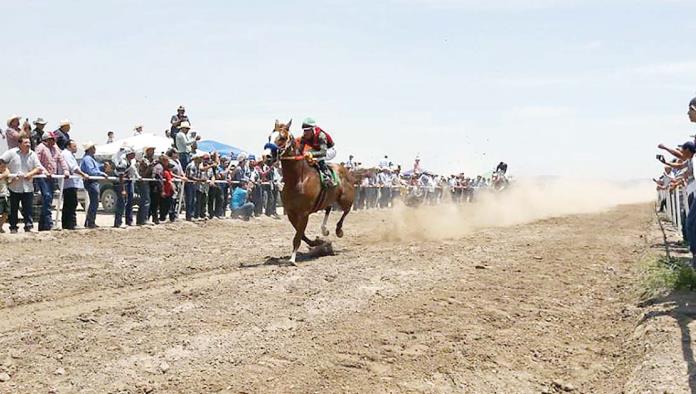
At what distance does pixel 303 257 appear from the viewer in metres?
14.2

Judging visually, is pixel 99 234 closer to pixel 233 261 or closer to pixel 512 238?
pixel 233 261

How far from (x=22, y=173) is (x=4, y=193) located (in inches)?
20.8

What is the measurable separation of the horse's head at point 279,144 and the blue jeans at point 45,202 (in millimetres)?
5404

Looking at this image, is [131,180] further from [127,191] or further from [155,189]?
[155,189]

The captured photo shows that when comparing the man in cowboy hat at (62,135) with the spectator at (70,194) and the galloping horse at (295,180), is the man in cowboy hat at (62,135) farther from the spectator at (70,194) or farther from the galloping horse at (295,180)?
the galloping horse at (295,180)

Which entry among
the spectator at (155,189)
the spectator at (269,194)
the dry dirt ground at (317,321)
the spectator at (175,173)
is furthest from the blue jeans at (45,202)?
A: the spectator at (269,194)

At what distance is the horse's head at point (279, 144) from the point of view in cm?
1290

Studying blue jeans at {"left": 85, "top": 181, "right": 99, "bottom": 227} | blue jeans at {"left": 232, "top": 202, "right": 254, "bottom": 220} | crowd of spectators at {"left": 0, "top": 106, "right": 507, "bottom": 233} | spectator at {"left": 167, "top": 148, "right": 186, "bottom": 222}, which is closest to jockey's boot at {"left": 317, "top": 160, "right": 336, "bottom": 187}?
crowd of spectators at {"left": 0, "top": 106, "right": 507, "bottom": 233}

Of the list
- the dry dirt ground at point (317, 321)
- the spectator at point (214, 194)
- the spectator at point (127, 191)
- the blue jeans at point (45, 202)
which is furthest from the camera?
the spectator at point (214, 194)

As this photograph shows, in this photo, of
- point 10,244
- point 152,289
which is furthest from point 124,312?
point 10,244

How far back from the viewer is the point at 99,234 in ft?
54.1

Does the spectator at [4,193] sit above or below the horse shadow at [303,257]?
above

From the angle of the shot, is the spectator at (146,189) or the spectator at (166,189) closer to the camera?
the spectator at (146,189)

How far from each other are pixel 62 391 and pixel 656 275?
26.0 ft
